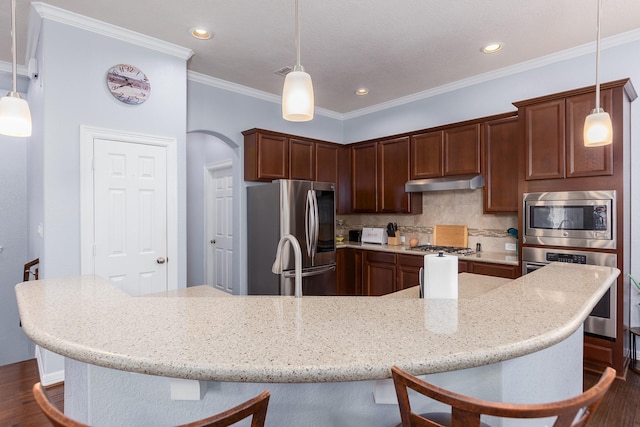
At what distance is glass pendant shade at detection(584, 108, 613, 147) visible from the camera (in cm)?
186

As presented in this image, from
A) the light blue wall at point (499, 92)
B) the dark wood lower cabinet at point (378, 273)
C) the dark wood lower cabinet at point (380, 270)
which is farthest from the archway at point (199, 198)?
the light blue wall at point (499, 92)

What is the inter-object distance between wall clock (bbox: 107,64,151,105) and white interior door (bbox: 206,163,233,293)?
193 centimetres

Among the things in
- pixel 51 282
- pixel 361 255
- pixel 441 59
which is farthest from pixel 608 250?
pixel 51 282

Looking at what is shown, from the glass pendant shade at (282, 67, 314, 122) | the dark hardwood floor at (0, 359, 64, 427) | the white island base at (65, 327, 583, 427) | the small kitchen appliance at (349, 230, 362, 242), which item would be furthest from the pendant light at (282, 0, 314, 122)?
the small kitchen appliance at (349, 230, 362, 242)

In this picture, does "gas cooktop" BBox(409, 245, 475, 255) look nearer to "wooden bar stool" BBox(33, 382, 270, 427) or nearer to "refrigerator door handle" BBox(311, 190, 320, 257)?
"refrigerator door handle" BBox(311, 190, 320, 257)

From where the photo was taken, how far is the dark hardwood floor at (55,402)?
218cm

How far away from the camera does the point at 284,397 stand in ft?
3.53

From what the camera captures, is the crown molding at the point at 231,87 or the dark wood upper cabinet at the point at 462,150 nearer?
the dark wood upper cabinet at the point at 462,150

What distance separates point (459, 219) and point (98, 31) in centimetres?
408

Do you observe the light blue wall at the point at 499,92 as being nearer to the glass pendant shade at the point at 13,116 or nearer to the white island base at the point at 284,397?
the white island base at the point at 284,397

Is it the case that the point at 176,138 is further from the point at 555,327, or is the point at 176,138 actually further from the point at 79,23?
the point at 555,327

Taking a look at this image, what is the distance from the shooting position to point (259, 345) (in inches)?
32.8

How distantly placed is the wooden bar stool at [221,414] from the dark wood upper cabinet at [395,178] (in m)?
3.92

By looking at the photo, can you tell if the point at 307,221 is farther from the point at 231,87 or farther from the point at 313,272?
the point at 231,87
